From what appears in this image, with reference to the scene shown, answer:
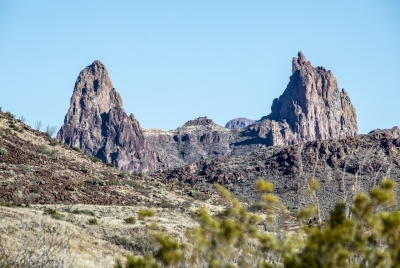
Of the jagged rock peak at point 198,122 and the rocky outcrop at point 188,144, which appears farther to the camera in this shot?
the jagged rock peak at point 198,122

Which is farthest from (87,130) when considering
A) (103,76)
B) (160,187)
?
(160,187)

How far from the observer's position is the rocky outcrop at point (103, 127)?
142 metres

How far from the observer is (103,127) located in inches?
5866

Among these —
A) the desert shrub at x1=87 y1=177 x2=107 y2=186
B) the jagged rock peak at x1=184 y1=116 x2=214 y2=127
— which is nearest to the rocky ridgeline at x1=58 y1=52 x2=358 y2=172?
the jagged rock peak at x1=184 y1=116 x2=214 y2=127

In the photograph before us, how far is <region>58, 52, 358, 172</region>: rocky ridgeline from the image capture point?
469 ft

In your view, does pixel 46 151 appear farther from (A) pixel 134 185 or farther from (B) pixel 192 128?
(B) pixel 192 128

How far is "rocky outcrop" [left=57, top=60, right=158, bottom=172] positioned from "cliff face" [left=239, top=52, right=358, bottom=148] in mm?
33893

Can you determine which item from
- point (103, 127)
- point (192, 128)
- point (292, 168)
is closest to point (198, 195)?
point (292, 168)

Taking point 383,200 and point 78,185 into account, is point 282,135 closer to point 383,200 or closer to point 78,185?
point 78,185

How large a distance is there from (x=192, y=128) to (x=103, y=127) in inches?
1176

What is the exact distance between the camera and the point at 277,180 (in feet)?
235

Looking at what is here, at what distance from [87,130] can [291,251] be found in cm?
14793

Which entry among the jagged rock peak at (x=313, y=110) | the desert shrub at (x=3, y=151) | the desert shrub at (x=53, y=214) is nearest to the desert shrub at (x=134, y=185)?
the desert shrub at (x=3, y=151)

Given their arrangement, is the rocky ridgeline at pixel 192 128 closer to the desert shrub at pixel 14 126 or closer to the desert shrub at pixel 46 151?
the desert shrub at pixel 14 126
